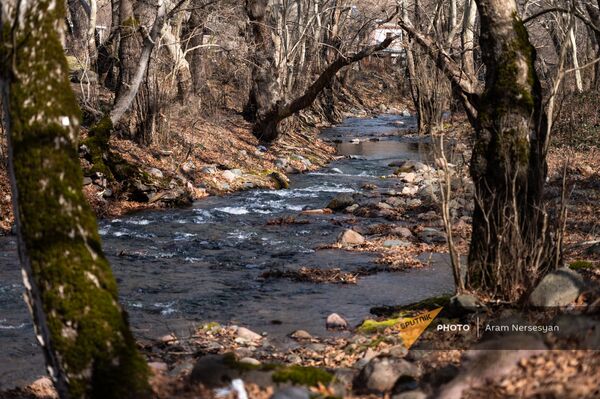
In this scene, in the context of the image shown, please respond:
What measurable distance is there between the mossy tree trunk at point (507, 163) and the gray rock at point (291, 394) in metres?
2.91

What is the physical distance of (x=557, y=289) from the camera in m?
6.36

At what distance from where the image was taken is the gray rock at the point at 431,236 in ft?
40.3

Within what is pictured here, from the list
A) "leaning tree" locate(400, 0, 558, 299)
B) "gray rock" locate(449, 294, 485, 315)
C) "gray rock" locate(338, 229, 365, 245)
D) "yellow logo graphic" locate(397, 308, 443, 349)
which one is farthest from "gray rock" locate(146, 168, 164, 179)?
"gray rock" locate(449, 294, 485, 315)

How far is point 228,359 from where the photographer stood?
16.5 ft

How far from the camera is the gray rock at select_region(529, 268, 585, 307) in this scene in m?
6.29

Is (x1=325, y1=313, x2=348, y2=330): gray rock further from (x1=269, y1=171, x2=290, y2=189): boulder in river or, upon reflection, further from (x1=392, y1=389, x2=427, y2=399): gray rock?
(x1=269, y1=171, x2=290, y2=189): boulder in river

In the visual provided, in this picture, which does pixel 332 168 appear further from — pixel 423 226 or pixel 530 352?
pixel 530 352

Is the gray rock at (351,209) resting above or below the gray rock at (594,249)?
below

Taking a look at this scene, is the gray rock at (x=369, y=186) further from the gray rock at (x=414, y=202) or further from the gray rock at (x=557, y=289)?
the gray rock at (x=557, y=289)

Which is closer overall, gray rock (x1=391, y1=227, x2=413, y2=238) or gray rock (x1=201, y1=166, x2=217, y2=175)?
gray rock (x1=391, y1=227, x2=413, y2=238)

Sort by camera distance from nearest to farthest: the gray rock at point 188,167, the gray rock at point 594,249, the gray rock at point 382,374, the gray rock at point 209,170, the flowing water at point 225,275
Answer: the gray rock at point 382,374 < the flowing water at point 225,275 < the gray rock at point 594,249 < the gray rock at point 188,167 < the gray rock at point 209,170

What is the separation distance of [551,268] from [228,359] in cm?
338

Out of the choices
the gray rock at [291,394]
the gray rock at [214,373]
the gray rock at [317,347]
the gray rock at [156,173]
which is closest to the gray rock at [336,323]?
the gray rock at [317,347]

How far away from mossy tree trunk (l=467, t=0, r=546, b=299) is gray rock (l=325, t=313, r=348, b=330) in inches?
55.4
